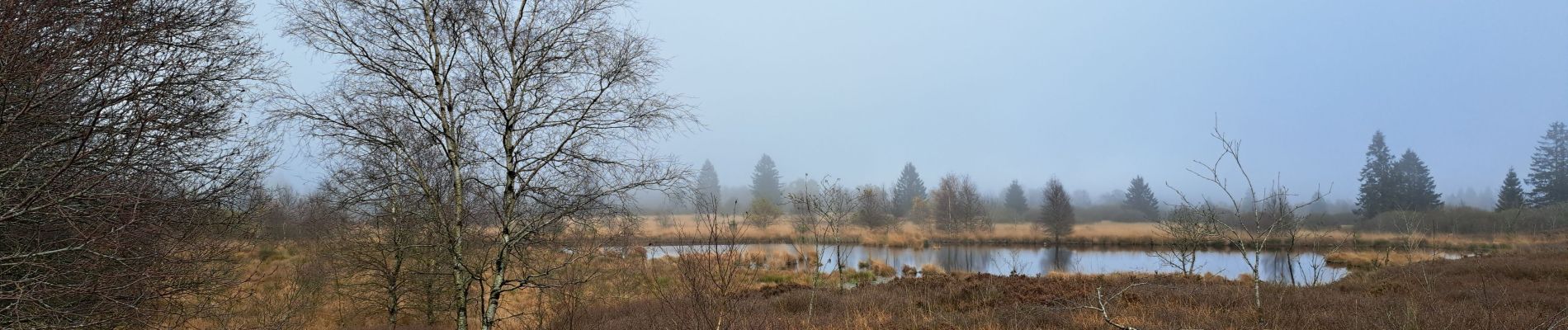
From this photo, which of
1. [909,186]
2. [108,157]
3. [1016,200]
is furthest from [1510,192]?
[108,157]

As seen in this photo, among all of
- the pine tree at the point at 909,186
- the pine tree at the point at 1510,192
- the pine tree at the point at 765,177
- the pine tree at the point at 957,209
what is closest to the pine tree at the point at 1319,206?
the pine tree at the point at 1510,192

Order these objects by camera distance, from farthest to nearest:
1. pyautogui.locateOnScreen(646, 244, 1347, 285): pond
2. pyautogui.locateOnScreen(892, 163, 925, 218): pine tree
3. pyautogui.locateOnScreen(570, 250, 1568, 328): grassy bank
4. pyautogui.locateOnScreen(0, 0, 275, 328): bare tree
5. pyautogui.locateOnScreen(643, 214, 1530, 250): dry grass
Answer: pyautogui.locateOnScreen(892, 163, 925, 218): pine tree
pyautogui.locateOnScreen(643, 214, 1530, 250): dry grass
pyautogui.locateOnScreen(646, 244, 1347, 285): pond
pyautogui.locateOnScreen(570, 250, 1568, 328): grassy bank
pyautogui.locateOnScreen(0, 0, 275, 328): bare tree

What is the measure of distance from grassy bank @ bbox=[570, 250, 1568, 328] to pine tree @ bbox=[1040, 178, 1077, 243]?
2763 centimetres

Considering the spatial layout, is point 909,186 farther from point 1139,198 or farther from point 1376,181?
point 1376,181

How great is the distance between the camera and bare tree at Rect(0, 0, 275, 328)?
14.3 ft

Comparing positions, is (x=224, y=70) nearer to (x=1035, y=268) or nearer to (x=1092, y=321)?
(x=1092, y=321)

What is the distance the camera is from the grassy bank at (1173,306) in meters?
6.29

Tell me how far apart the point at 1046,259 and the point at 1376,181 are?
38.3 metres

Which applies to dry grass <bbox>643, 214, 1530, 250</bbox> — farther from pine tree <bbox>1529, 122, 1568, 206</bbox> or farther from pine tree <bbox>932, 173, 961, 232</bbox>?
pine tree <bbox>1529, 122, 1568, 206</bbox>

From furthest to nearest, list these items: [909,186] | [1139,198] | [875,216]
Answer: [909,186], [1139,198], [875,216]

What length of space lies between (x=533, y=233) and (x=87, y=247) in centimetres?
409

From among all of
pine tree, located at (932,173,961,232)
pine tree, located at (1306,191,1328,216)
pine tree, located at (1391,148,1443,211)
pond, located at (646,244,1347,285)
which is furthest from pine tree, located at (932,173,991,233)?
pine tree, located at (1391,148,1443,211)

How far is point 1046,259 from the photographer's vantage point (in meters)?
30.1

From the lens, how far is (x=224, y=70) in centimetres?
705
